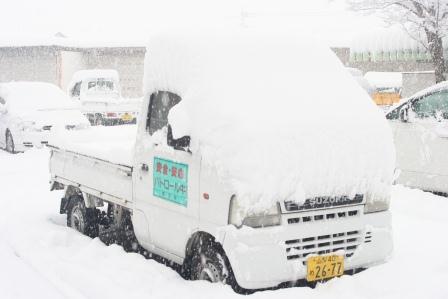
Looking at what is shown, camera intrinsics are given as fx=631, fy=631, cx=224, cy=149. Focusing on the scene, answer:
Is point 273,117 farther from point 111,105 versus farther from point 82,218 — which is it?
point 111,105

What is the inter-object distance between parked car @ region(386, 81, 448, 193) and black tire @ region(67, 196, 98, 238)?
14.6 feet

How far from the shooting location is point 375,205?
17.4 ft

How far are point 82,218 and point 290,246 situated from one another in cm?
332

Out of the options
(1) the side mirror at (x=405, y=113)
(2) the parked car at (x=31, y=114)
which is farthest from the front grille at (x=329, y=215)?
(2) the parked car at (x=31, y=114)

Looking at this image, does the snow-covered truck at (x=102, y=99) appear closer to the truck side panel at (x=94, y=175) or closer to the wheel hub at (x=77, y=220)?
the truck side panel at (x=94, y=175)

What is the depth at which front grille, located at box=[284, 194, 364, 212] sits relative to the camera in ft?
15.8

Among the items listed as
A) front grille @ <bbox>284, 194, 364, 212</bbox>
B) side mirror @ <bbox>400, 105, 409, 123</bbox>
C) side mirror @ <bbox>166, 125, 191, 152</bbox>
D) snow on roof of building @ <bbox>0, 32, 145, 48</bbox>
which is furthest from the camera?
snow on roof of building @ <bbox>0, 32, 145, 48</bbox>

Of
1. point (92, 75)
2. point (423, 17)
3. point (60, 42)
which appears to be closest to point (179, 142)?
point (423, 17)

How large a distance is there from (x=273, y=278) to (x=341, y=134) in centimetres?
128

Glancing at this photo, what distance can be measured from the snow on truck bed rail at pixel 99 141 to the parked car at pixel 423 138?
3809mm

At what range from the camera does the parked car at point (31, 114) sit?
47.5 ft

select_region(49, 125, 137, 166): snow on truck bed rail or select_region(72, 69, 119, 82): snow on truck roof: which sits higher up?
select_region(72, 69, 119, 82): snow on truck roof

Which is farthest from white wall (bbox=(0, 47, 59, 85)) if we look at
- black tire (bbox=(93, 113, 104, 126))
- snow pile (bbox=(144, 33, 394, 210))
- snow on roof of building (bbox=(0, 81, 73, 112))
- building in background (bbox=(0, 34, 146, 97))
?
snow pile (bbox=(144, 33, 394, 210))

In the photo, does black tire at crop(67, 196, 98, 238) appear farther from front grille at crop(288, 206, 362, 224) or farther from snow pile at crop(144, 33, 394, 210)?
front grille at crop(288, 206, 362, 224)
